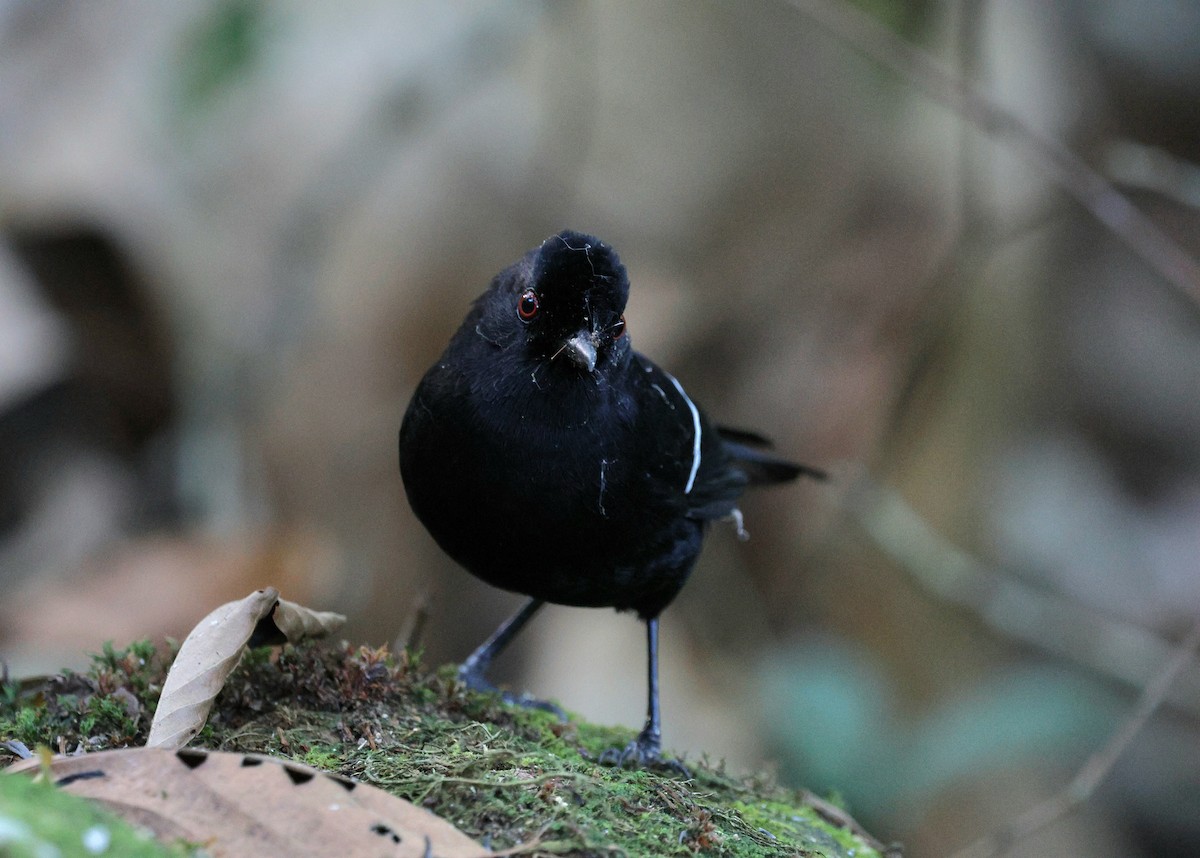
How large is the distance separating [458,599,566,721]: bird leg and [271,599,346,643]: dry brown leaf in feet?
3.54

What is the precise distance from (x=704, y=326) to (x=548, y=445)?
4.93 meters

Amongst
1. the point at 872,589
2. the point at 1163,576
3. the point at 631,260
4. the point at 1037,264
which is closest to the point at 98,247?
the point at 631,260

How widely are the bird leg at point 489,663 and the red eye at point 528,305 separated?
48.2 inches

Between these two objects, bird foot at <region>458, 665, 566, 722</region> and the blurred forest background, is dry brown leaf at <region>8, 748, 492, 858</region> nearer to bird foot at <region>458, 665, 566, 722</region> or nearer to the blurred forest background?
bird foot at <region>458, 665, 566, 722</region>

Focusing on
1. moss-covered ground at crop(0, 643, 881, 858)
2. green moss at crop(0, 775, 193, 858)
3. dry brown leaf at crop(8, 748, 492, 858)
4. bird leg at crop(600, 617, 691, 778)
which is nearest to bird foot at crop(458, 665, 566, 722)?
bird leg at crop(600, 617, 691, 778)

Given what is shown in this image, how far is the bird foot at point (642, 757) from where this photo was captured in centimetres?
355

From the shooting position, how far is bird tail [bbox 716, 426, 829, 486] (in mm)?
5125

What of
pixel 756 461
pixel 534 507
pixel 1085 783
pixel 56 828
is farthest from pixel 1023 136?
pixel 56 828

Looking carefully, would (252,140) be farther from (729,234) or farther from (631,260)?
(729,234)

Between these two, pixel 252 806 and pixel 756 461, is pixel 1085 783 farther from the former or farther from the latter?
pixel 252 806

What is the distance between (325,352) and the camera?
801 cm

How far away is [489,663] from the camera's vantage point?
459 cm

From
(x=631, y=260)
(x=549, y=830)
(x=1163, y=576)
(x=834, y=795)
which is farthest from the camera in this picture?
(x=631, y=260)

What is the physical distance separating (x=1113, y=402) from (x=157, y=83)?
6.61 metres
